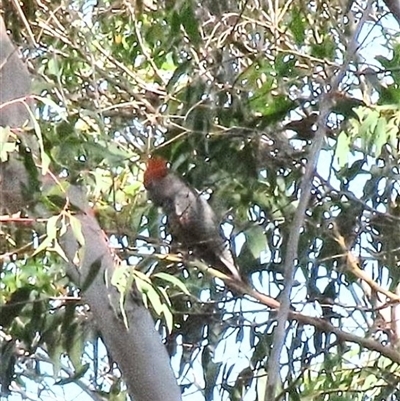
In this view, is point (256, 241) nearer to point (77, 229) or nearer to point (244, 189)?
point (244, 189)

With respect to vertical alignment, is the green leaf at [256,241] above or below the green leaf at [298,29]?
below

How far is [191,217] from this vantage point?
4.52 ft

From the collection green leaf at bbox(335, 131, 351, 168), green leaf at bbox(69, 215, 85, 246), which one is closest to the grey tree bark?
green leaf at bbox(69, 215, 85, 246)

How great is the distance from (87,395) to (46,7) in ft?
2.27

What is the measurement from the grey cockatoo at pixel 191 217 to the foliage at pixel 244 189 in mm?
21

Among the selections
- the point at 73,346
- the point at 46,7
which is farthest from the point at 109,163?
the point at 46,7

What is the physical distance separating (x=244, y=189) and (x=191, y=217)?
0.28 ft

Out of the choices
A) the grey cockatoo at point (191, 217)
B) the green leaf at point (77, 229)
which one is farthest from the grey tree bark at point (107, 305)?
the grey cockatoo at point (191, 217)

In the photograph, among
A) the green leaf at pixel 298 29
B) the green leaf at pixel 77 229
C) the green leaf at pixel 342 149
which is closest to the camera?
the green leaf at pixel 77 229

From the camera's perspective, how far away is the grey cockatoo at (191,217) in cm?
137

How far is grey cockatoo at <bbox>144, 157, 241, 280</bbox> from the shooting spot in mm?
1374

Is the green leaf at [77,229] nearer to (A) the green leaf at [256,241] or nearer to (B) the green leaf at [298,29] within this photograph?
(A) the green leaf at [256,241]

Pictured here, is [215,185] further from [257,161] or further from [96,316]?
[96,316]

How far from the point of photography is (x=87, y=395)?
1712 mm
